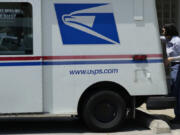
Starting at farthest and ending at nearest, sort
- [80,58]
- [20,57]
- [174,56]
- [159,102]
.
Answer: [174,56]
[159,102]
[80,58]
[20,57]

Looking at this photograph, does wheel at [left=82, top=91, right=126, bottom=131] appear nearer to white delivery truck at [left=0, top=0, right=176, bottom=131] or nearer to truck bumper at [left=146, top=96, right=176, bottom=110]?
white delivery truck at [left=0, top=0, right=176, bottom=131]

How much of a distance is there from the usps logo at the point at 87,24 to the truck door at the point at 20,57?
16.6 inches

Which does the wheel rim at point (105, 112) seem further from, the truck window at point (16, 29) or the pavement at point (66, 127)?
the truck window at point (16, 29)

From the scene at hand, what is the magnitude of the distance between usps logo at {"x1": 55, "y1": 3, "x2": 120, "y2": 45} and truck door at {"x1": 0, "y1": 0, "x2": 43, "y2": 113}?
42 cm

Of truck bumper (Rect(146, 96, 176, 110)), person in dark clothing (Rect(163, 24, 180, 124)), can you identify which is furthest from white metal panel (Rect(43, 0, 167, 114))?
person in dark clothing (Rect(163, 24, 180, 124))

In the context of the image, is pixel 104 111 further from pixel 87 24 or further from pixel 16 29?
pixel 16 29

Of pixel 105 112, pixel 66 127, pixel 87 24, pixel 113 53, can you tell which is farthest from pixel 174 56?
pixel 66 127

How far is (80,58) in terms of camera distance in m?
6.57

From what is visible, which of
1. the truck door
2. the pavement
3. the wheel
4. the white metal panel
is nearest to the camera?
the truck door

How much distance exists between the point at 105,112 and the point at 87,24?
1.51 meters

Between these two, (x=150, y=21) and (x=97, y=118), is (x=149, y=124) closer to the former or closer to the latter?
(x=97, y=118)

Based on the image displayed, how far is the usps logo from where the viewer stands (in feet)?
21.5

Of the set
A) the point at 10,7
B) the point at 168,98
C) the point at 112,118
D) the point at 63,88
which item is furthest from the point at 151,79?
the point at 10,7

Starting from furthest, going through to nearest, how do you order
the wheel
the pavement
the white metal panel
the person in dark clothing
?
the person in dark clothing < the pavement < the wheel < the white metal panel
